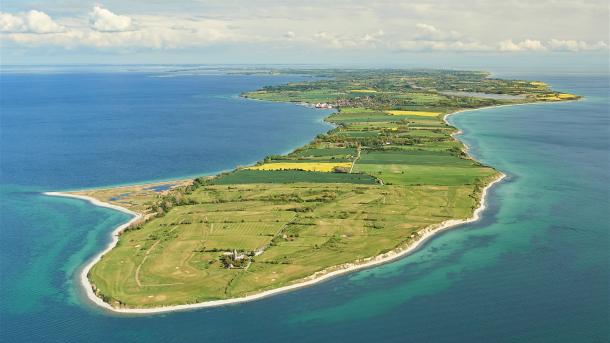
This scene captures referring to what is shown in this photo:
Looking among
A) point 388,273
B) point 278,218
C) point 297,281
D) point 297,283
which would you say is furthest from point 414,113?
point 297,283

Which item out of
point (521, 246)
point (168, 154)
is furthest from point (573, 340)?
point (168, 154)

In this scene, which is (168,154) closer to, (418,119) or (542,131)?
(418,119)

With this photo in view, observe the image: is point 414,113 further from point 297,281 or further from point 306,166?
point 297,281

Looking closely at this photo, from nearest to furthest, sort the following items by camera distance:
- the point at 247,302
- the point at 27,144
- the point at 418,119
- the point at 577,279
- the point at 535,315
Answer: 1. the point at 535,315
2. the point at 247,302
3. the point at 577,279
4. the point at 27,144
5. the point at 418,119

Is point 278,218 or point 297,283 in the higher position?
point 278,218

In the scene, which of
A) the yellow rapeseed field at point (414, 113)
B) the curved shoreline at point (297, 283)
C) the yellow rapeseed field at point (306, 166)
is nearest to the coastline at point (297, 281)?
the curved shoreline at point (297, 283)

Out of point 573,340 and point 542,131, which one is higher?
point 542,131

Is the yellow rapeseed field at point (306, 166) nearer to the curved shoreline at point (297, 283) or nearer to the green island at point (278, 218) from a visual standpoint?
the green island at point (278, 218)
